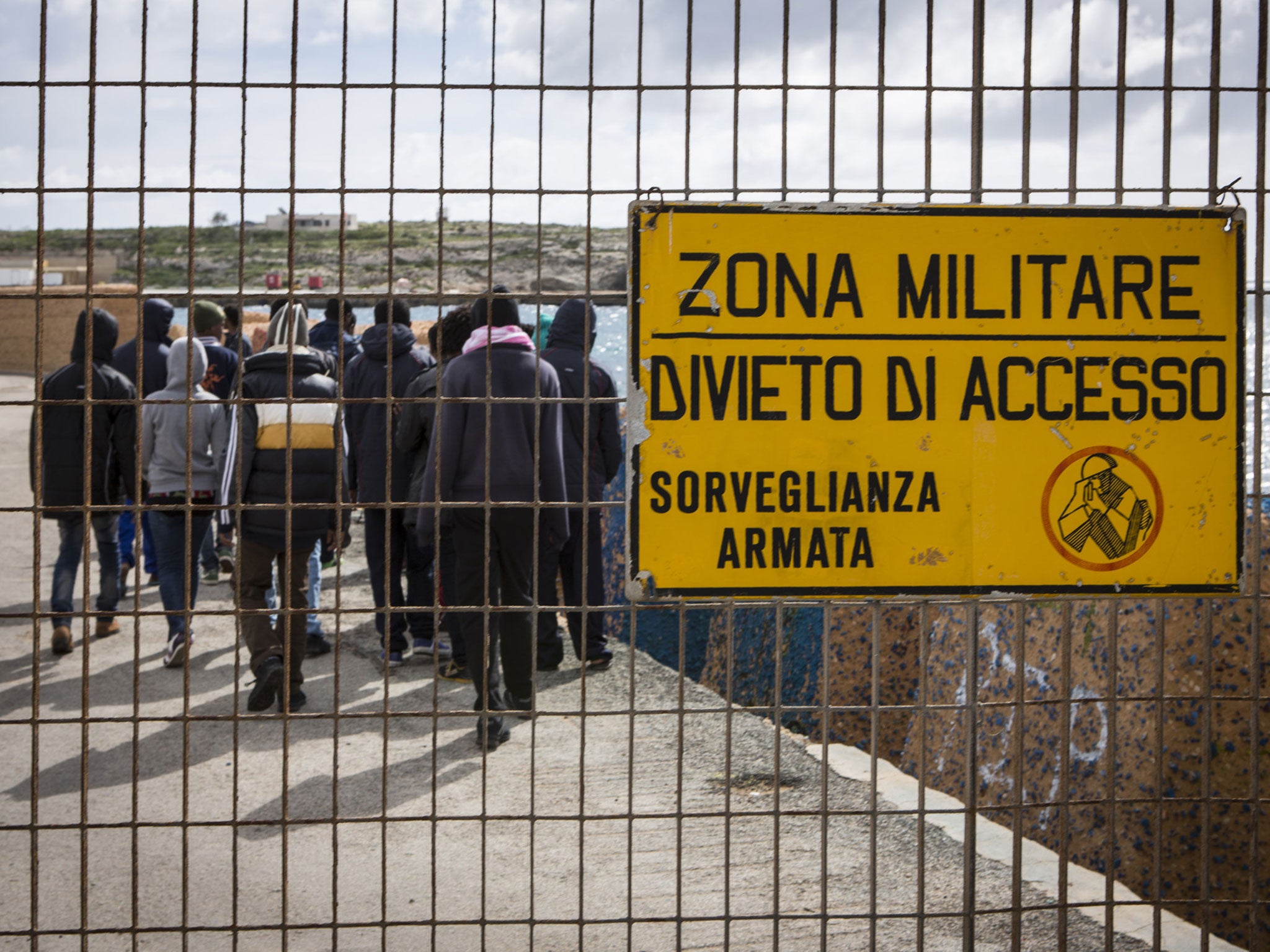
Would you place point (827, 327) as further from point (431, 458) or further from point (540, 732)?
point (540, 732)

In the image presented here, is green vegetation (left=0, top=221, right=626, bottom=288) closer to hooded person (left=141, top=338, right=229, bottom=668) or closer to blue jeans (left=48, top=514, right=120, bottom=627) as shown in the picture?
hooded person (left=141, top=338, right=229, bottom=668)

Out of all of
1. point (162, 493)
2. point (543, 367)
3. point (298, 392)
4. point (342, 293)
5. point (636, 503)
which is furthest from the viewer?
point (162, 493)

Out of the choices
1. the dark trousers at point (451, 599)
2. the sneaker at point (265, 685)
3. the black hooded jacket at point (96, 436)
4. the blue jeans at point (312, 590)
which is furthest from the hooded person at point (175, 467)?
the dark trousers at point (451, 599)

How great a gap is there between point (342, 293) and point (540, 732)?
10.2 feet

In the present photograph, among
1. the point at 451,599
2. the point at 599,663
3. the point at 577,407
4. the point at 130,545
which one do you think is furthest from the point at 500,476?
the point at 130,545

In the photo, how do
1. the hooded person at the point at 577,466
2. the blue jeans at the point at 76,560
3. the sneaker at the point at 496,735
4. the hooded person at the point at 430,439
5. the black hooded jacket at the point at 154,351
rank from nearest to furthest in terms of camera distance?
the sneaker at the point at 496,735 → the hooded person at the point at 430,439 → the hooded person at the point at 577,466 → the blue jeans at the point at 76,560 → the black hooded jacket at the point at 154,351

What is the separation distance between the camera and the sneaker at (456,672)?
22.0 ft

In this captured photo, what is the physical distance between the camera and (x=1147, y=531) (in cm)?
300

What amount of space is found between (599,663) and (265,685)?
1.82m

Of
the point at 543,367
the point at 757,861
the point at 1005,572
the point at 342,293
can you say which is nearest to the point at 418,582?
the point at 543,367

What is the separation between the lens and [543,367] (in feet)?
17.8

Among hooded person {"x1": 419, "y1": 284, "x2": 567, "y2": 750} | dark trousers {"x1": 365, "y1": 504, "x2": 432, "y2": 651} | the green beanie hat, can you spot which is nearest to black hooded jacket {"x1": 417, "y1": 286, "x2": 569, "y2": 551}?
hooded person {"x1": 419, "y1": 284, "x2": 567, "y2": 750}

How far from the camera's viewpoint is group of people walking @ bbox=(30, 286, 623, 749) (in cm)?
555

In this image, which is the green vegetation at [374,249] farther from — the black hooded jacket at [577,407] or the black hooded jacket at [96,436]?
the black hooded jacket at [96,436]
